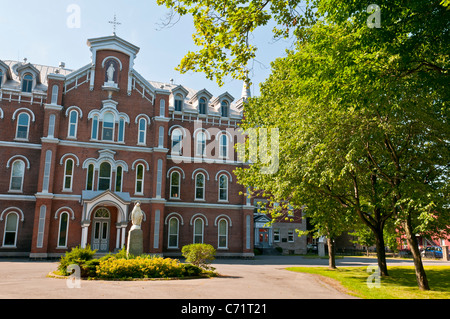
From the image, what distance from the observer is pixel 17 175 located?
29625 millimetres

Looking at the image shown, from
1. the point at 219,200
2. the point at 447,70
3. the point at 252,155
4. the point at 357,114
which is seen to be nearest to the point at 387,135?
the point at 357,114

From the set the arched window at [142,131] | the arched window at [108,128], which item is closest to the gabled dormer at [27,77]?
the arched window at [108,128]

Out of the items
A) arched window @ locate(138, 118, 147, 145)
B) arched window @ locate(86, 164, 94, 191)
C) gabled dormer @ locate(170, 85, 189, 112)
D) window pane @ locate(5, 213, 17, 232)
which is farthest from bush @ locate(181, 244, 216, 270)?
gabled dormer @ locate(170, 85, 189, 112)

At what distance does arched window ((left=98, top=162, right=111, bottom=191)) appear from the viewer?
30.6 meters

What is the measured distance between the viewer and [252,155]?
2230 centimetres

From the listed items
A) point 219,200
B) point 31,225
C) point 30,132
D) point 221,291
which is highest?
point 30,132

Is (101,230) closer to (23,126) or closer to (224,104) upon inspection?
(23,126)

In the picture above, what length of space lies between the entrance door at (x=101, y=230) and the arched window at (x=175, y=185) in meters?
5.95

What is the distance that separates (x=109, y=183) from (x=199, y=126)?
32.5 ft

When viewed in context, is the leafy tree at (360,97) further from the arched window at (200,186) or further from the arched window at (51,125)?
the arched window at (51,125)

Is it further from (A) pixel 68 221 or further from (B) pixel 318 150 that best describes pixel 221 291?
(A) pixel 68 221

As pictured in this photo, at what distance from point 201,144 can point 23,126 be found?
14.9 metres

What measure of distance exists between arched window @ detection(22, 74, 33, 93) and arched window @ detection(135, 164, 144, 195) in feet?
35.7

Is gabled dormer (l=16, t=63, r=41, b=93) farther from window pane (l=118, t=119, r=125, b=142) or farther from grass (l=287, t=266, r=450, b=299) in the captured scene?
grass (l=287, t=266, r=450, b=299)
